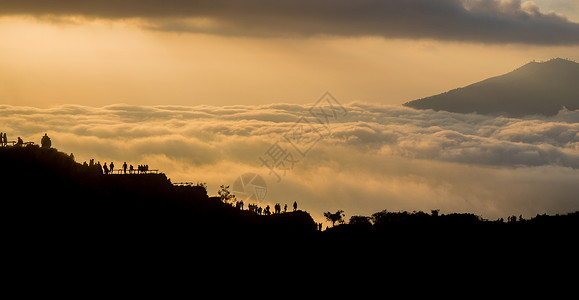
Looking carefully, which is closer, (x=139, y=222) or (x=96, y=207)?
(x=96, y=207)

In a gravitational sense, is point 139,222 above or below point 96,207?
below

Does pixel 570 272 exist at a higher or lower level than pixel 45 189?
lower

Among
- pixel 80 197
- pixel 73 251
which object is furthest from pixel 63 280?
pixel 80 197

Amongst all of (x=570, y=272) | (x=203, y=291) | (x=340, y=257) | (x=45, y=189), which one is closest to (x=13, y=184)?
(x=45, y=189)

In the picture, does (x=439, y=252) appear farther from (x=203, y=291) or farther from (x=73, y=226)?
(x=73, y=226)

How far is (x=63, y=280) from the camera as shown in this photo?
136 metres

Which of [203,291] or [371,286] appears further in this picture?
[371,286]

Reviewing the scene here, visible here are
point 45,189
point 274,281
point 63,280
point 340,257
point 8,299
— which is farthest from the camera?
point 340,257

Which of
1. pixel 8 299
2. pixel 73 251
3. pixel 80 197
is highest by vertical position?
pixel 80 197

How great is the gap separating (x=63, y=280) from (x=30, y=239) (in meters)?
10.7

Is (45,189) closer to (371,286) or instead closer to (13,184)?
(13,184)

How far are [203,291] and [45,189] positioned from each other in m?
39.6

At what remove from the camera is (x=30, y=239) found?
454 ft

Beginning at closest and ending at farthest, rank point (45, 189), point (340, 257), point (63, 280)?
1. point (63, 280)
2. point (45, 189)
3. point (340, 257)
